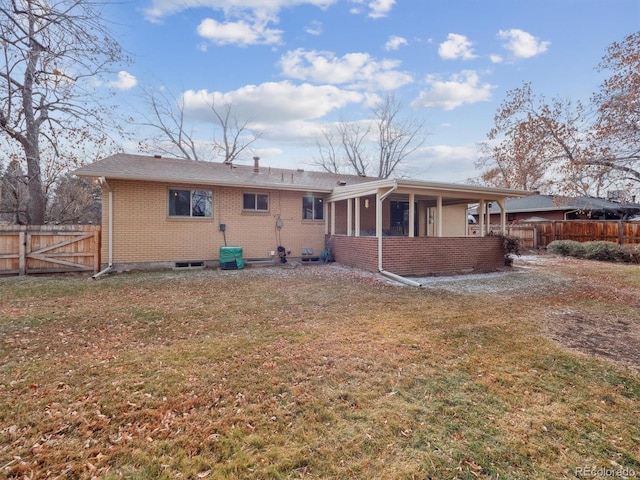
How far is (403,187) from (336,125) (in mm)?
18486

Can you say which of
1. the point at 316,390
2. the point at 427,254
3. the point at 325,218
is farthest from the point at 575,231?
the point at 316,390

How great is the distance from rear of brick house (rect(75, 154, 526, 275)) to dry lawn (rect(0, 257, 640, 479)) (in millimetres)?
3806

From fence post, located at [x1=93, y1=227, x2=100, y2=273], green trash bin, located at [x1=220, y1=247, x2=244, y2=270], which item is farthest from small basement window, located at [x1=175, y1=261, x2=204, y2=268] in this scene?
fence post, located at [x1=93, y1=227, x2=100, y2=273]

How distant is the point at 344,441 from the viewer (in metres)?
2.21

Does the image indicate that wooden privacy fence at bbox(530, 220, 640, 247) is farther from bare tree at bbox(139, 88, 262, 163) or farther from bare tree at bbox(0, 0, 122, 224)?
bare tree at bbox(0, 0, 122, 224)

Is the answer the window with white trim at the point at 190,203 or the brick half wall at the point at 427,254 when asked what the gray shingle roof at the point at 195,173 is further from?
the brick half wall at the point at 427,254

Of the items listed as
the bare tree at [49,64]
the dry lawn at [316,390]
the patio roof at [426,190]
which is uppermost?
the bare tree at [49,64]

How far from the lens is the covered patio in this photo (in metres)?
9.14

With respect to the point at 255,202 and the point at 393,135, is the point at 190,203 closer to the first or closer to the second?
the point at 255,202

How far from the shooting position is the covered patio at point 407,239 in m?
9.14

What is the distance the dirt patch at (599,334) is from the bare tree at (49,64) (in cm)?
933

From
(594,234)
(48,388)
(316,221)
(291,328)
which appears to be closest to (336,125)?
(316,221)

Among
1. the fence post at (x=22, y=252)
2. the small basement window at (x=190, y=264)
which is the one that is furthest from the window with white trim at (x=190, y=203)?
the fence post at (x=22, y=252)

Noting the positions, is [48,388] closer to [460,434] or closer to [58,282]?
[460,434]
